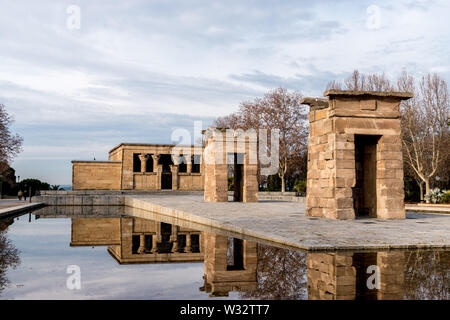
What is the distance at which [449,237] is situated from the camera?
28.4 ft

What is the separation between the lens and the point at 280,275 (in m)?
5.62

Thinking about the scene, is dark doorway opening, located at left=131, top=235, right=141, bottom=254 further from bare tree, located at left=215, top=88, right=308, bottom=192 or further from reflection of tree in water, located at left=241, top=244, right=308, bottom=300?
bare tree, located at left=215, top=88, right=308, bottom=192

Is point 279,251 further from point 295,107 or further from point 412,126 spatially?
point 295,107

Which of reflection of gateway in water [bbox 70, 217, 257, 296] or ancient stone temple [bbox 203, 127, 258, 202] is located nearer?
reflection of gateway in water [bbox 70, 217, 257, 296]

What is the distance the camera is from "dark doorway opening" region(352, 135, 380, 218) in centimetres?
1391

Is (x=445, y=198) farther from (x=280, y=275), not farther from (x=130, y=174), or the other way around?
(x=130, y=174)

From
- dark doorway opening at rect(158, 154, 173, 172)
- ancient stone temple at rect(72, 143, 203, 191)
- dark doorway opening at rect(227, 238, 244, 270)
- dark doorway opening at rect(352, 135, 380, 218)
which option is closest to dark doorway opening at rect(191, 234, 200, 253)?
dark doorway opening at rect(227, 238, 244, 270)

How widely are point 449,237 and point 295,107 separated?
97.4 feet

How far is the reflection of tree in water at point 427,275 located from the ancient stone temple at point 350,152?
17.4 ft

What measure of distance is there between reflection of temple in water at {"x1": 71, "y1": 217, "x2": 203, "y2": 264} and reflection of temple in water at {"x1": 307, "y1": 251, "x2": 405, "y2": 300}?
86.0 inches

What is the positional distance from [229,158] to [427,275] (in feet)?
58.4

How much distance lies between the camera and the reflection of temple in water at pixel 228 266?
16.5 ft

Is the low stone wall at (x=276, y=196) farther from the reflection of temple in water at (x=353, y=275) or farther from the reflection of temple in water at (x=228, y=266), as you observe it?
the reflection of temple in water at (x=353, y=275)
